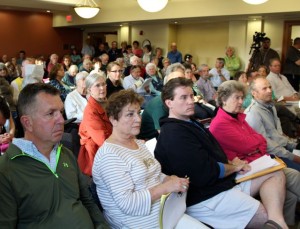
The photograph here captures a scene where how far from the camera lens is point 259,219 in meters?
1.91

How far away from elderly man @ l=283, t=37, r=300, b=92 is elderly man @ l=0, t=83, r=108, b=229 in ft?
21.7

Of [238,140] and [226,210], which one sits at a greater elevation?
[238,140]

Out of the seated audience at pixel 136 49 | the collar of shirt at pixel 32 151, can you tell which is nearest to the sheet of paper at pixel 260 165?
the collar of shirt at pixel 32 151

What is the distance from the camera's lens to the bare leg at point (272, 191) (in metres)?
1.96

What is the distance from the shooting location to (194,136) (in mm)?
1952

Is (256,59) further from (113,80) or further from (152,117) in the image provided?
(152,117)

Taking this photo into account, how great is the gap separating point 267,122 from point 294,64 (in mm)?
4882

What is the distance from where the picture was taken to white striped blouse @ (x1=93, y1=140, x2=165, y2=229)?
154cm

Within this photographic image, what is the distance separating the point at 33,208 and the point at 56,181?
0.13 m

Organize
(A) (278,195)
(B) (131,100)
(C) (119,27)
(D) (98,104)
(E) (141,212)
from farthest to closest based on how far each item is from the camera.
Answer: (C) (119,27), (D) (98,104), (A) (278,195), (B) (131,100), (E) (141,212)

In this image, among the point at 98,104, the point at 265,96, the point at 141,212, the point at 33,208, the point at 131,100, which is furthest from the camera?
the point at 265,96

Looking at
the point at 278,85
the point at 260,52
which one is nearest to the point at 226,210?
the point at 278,85

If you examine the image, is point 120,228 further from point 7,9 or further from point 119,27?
point 7,9

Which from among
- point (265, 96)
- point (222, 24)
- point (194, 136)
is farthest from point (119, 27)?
point (194, 136)
